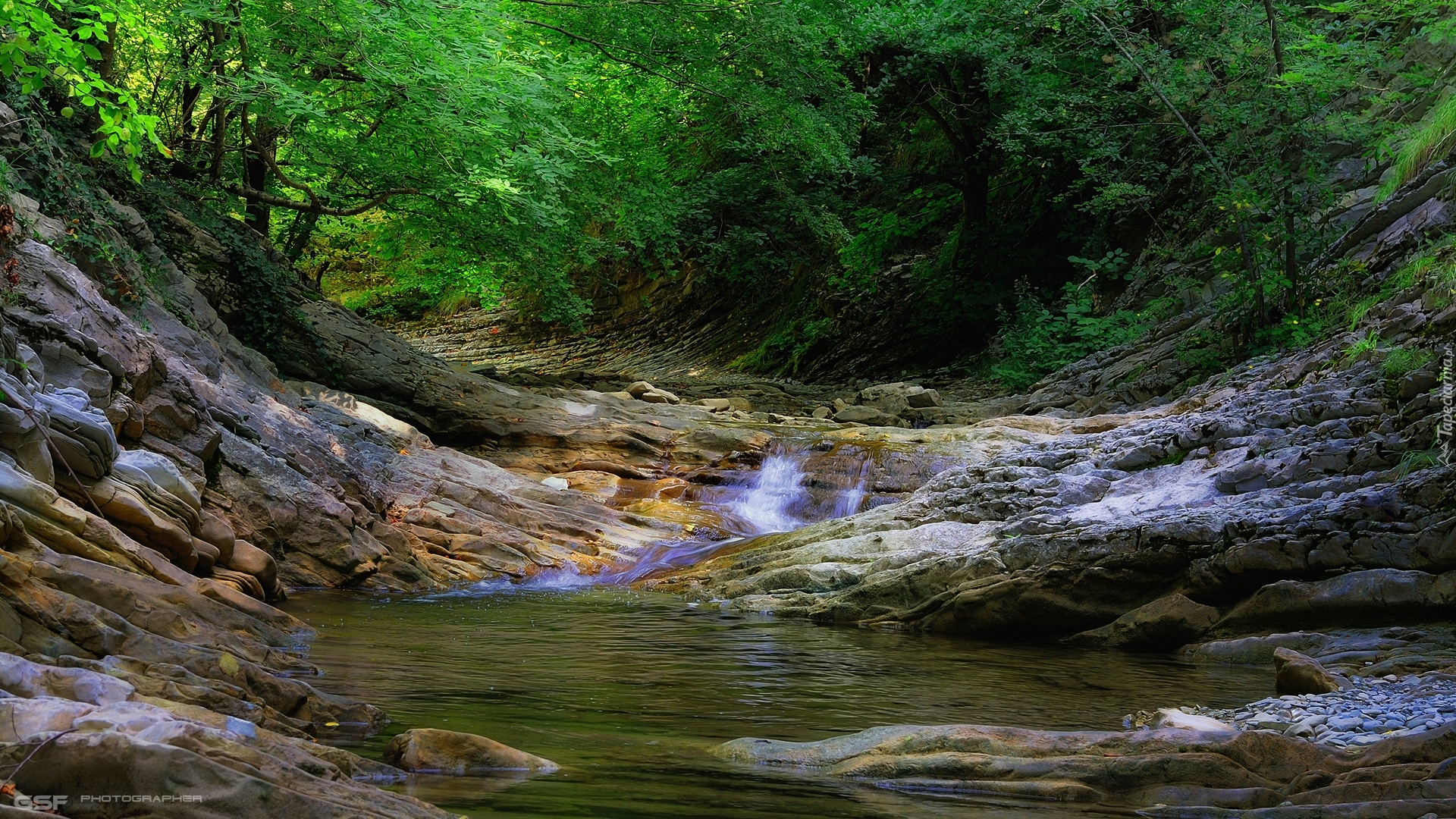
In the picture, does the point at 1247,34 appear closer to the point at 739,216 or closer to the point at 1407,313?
the point at 1407,313

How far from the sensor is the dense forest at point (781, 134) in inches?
532

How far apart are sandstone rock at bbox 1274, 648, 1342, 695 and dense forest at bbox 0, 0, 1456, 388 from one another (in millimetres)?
7209

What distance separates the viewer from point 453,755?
4.27m

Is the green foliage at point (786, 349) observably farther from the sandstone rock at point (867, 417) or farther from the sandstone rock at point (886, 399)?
the sandstone rock at point (867, 417)

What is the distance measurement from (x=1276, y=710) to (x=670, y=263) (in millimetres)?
19292

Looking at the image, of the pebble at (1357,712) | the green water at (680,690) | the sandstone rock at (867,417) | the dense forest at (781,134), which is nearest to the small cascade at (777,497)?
the sandstone rock at (867,417)

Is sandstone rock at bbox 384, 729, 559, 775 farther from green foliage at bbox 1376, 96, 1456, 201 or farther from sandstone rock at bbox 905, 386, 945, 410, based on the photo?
sandstone rock at bbox 905, 386, 945, 410

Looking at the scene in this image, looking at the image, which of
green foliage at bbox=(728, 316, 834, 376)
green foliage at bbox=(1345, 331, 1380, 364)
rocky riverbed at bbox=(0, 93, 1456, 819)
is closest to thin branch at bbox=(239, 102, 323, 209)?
rocky riverbed at bbox=(0, 93, 1456, 819)

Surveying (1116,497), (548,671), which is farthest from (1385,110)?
(548,671)

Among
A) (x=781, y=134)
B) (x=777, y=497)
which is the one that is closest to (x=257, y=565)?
(x=777, y=497)

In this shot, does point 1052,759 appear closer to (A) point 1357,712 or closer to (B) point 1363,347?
(A) point 1357,712

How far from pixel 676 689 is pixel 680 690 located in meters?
0.05

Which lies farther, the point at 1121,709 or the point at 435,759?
the point at 1121,709

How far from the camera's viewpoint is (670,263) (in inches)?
939
